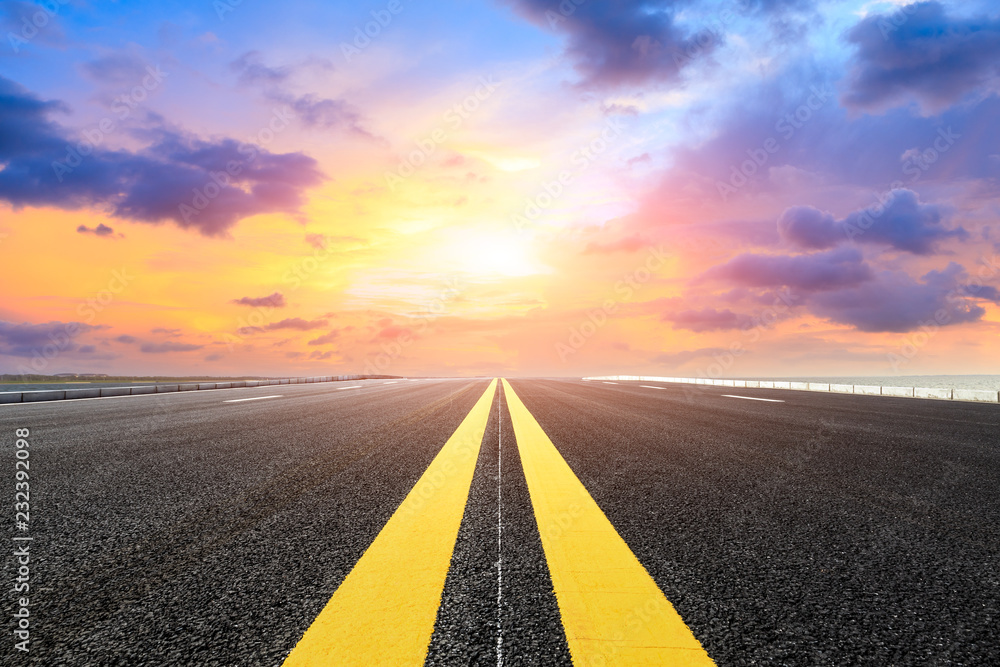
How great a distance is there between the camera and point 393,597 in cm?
167

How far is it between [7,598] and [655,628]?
6.99ft

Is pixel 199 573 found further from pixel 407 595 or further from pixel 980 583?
pixel 980 583

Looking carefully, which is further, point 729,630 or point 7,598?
point 7,598

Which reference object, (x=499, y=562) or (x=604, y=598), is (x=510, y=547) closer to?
(x=499, y=562)

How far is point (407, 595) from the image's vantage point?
169 cm

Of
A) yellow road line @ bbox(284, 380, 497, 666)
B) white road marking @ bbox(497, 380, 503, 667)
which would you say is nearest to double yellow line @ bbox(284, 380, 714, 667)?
yellow road line @ bbox(284, 380, 497, 666)

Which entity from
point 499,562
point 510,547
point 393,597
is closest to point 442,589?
point 393,597

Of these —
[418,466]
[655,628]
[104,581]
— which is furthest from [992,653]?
[418,466]

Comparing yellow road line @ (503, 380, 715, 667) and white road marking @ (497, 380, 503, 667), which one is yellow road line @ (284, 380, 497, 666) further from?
yellow road line @ (503, 380, 715, 667)

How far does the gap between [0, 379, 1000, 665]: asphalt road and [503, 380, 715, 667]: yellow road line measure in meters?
0.06

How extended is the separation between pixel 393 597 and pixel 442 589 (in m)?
0.16

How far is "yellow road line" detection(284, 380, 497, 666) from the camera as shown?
134 cm

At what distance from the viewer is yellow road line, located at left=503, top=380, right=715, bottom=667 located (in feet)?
4.39

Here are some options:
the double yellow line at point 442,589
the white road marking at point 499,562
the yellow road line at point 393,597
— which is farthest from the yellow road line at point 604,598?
the yellow road line at point 393,597
